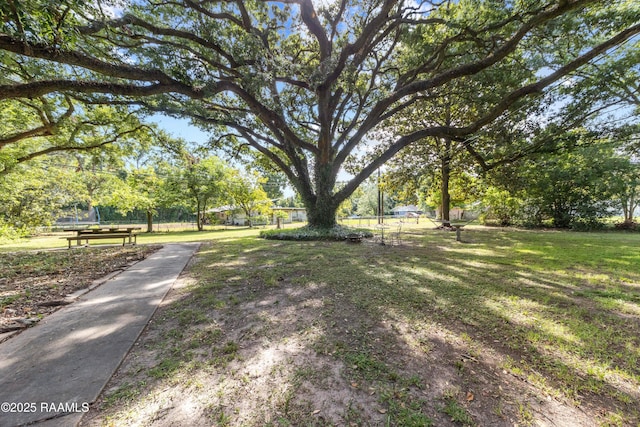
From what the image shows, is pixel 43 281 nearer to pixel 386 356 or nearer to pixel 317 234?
pixel 386 356

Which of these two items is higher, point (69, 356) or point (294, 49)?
point (294, 49)

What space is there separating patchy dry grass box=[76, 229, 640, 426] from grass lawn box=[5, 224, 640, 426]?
0.01 metres

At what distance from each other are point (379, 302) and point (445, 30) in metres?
10.6

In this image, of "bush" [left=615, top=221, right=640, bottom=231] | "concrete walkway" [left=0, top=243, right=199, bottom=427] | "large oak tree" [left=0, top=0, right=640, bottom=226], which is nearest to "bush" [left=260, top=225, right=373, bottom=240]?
"large oak tree" [left=0, top=0, right=640, bottom=226]

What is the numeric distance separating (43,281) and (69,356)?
394 cm

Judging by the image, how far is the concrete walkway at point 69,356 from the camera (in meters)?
1.58

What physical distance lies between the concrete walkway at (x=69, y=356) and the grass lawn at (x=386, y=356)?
0.51 feet

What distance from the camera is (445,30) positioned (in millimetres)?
8805

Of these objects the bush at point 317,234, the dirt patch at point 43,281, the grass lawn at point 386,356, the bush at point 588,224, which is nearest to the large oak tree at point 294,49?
the bush at point 317,234

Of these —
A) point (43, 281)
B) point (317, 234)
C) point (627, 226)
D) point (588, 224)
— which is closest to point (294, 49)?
point (317, 234)

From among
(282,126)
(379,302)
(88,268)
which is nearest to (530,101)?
(282,126)

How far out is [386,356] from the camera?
7.18 ft

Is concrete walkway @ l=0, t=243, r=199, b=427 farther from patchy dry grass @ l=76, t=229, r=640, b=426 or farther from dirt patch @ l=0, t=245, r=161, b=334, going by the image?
dirt patch @ l=0, t=245, r=161, b=334

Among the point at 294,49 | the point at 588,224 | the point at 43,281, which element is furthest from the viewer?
the point at 588,224
